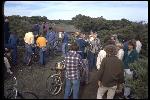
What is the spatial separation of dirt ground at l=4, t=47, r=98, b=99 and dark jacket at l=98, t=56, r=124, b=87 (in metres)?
2.59

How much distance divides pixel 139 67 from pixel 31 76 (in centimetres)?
570

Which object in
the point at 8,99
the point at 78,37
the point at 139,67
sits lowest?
the point at 8,99

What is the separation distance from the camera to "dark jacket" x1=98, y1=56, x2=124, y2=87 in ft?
29.3

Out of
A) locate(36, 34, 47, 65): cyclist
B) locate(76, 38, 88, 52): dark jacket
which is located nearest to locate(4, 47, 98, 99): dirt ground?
locate(36, 34, 47, 65): cyclist

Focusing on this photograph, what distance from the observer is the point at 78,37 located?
634 inches

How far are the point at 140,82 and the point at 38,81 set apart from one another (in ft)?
16.7

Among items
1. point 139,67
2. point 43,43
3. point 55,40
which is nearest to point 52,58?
point 55,40

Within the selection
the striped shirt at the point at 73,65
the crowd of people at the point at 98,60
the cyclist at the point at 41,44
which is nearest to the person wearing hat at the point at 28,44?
the crowd of people at the point at 98,60

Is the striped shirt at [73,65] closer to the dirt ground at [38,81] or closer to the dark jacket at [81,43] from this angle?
the dirt ground at [38,81]

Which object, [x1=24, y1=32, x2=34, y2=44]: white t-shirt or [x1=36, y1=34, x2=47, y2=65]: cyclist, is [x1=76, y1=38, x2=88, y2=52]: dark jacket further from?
[x1=24, y1=32, x2=34, y2=44]: white t-shirt

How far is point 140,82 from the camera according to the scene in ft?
34.7

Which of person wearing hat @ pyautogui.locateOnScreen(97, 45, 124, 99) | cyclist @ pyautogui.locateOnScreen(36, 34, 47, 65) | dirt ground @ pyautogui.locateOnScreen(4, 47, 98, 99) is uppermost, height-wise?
cyclist @ pyautogui.locateOnScreen(36, 34, 47, 65)

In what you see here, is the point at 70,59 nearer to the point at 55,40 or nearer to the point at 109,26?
the point at 55,40

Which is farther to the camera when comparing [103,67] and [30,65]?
[30,65]
